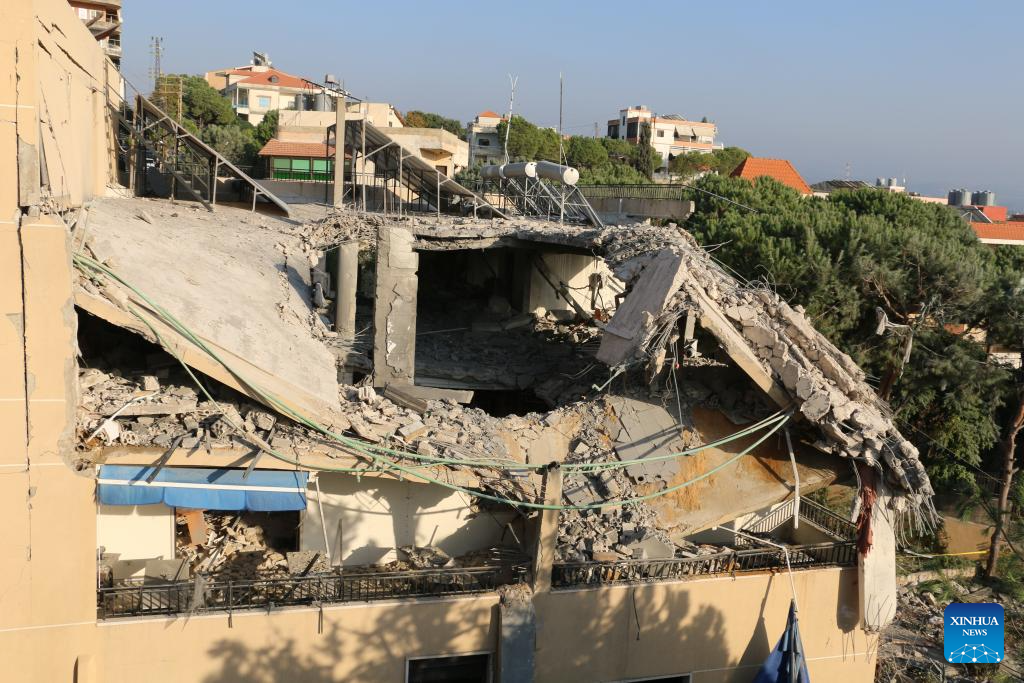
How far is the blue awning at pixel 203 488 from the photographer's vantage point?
829 cm

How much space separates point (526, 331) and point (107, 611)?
1298 cm

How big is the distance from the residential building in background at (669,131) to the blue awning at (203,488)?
84.4m

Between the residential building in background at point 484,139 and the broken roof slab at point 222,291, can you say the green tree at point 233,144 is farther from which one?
the broken roof slab at point 222,291

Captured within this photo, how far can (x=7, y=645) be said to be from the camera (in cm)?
809

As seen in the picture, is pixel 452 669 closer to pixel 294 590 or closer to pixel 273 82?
pixel 294 590

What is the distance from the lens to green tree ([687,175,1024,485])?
2025 centimetres

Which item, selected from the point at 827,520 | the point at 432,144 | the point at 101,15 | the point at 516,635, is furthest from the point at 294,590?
the point at 432,144

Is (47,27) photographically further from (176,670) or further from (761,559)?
(761,559)

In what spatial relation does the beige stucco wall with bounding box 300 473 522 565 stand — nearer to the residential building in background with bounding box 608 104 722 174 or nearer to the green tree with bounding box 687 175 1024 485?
the green tree with bounding box 687 175 1024 485

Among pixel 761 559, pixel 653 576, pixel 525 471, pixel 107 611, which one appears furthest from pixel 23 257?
pixel 761 559

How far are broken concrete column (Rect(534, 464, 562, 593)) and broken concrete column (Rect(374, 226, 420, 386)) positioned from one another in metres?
4.22

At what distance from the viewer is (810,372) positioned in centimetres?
1078

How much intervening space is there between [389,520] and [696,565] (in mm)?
3908

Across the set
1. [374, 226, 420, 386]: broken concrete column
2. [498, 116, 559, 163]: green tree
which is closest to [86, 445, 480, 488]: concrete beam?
[374, 226, 420, 386]: broken concrete column
